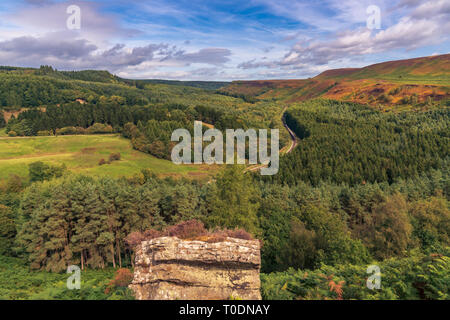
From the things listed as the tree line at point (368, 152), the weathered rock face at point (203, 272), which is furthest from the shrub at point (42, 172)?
the weathered rock face at point (203, 272)

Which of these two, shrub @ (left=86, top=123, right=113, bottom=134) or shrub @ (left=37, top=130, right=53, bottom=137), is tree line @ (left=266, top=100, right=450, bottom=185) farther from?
shrub @ (left=37, top=130, right=53, bottom=137)

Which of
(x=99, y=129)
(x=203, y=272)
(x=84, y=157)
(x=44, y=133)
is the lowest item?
(x=84, y=157)

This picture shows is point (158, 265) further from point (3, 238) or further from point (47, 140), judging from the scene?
point (47, 140)

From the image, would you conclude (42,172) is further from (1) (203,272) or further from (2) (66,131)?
(1) (203,272)

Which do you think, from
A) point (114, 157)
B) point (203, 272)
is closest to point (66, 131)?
point (114, 157)

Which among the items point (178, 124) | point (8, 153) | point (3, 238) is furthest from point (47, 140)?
point (3, 238)

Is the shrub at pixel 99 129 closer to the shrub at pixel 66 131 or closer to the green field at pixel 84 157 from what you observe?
the shrub at pixel 66 131

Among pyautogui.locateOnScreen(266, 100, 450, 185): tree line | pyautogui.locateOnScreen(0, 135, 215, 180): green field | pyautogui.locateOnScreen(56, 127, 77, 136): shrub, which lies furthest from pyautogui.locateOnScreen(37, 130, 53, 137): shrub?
pyautogui.locateOnScreen(266, 100, 450, 185): tree line
